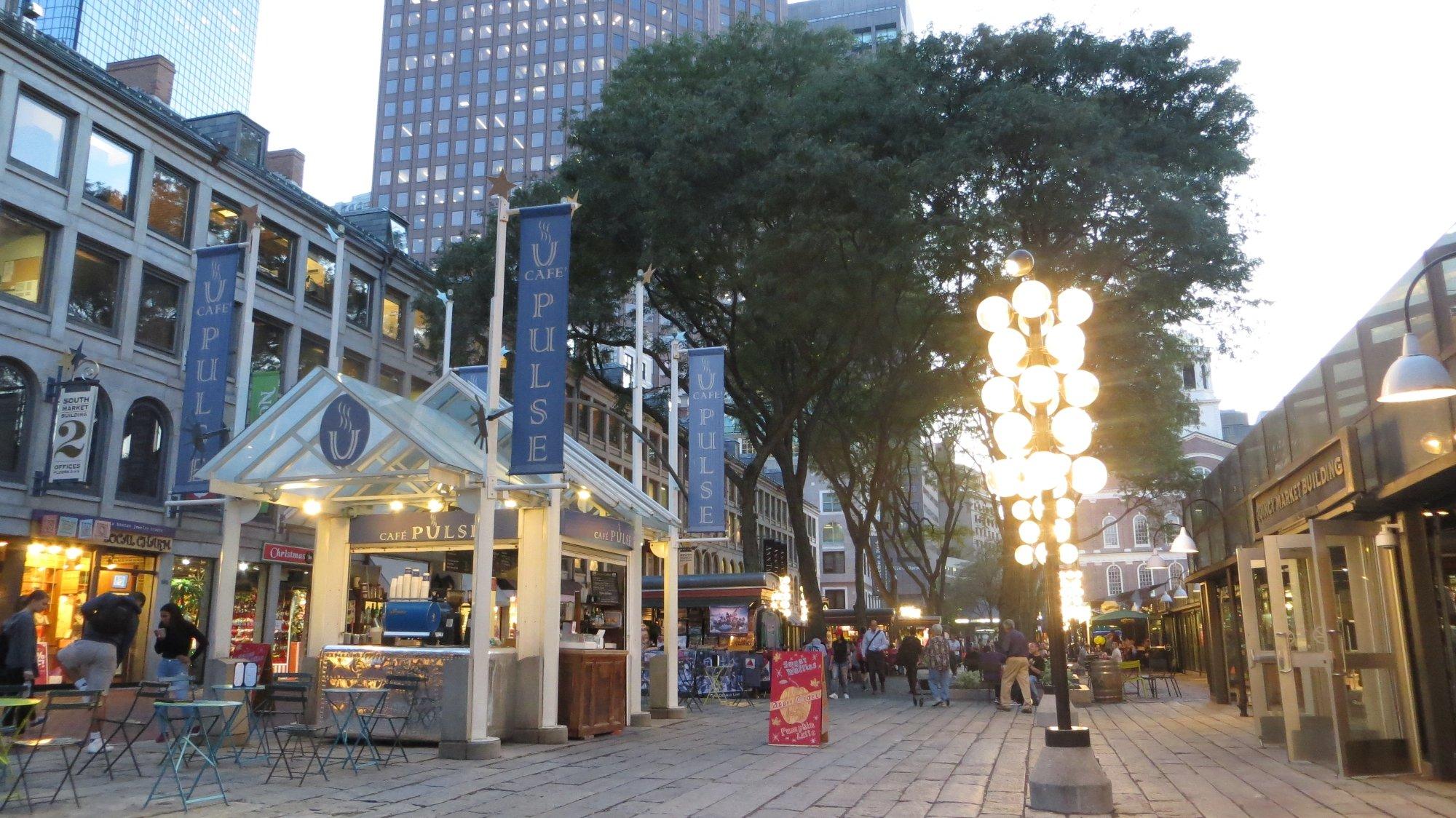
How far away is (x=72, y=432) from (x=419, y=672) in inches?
521

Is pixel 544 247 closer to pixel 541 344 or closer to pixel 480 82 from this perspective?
pixel 541 344

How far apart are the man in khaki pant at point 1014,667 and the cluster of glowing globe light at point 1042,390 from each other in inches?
487

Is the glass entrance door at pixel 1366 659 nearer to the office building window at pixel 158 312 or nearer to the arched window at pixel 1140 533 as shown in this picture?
the office building window at pixel 158 312

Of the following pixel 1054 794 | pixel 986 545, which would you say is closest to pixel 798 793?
pixel 1054 794

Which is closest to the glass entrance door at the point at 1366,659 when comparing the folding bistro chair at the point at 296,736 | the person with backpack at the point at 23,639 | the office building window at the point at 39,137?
the folding bistro chair at the point at 296,736

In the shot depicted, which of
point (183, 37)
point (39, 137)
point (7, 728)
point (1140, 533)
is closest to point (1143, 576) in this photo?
point (1140, 533)

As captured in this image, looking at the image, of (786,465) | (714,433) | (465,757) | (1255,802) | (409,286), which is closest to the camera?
(1255,802)

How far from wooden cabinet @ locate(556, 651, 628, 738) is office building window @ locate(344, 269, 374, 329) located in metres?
21.4

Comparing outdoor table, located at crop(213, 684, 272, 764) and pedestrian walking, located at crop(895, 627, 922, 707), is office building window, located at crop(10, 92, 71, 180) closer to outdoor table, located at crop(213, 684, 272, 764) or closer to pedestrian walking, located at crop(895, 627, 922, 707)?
outdoor table, located at crop(213, 684, 272, 764)

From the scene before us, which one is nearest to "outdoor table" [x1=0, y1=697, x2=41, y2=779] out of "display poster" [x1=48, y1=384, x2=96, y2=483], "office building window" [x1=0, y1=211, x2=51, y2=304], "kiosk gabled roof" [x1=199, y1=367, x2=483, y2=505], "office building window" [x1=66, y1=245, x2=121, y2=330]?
"kiosk gabled roof" [x1=199, y1=367, x2=483, y2=505]

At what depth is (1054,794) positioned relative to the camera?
832 cm

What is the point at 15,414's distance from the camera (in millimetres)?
21828

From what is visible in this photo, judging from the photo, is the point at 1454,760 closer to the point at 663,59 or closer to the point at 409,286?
the point at 663,59

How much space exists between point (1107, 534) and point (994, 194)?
64.1 meters
